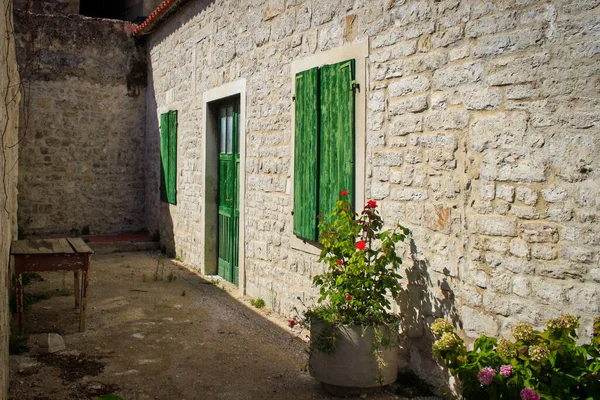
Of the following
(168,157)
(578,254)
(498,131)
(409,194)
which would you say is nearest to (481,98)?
(498,131)

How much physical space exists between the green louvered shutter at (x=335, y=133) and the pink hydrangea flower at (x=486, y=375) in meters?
2.14

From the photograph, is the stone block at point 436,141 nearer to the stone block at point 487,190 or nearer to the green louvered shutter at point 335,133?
the stone block at point 487,190

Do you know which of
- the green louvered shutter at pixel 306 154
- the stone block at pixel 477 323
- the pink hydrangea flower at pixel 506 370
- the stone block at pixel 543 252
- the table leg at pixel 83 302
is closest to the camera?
the pink hydrangea flower at pixel 506 370

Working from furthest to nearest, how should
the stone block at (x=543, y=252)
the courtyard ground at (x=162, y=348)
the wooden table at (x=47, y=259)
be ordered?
the wooden table at (x=47, y=259) → the courtyard ground at (x=162, y=348) → the stone block at (x=543, y=252)

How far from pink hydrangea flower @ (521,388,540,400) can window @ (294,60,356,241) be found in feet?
7.72

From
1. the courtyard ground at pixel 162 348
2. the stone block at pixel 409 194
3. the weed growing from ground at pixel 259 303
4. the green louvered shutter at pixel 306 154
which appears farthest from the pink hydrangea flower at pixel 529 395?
the weed growing from ground at pixel 259 303

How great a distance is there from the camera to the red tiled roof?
9047mm

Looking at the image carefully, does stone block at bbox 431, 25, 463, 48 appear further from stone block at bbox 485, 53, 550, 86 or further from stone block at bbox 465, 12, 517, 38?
stone block at bbox 485, 53, 550, 86

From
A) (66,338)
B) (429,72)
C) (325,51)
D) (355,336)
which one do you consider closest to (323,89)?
(325,51)

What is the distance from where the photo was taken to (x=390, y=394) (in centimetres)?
423

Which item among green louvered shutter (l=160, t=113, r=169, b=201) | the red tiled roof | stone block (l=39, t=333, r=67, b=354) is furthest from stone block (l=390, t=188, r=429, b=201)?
green louvered shutter (l=160, t=113, r=169, b=201)

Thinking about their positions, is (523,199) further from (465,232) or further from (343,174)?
(343,174)

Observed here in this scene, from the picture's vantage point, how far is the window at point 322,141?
505 centimetres

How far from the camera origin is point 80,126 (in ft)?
35.6
